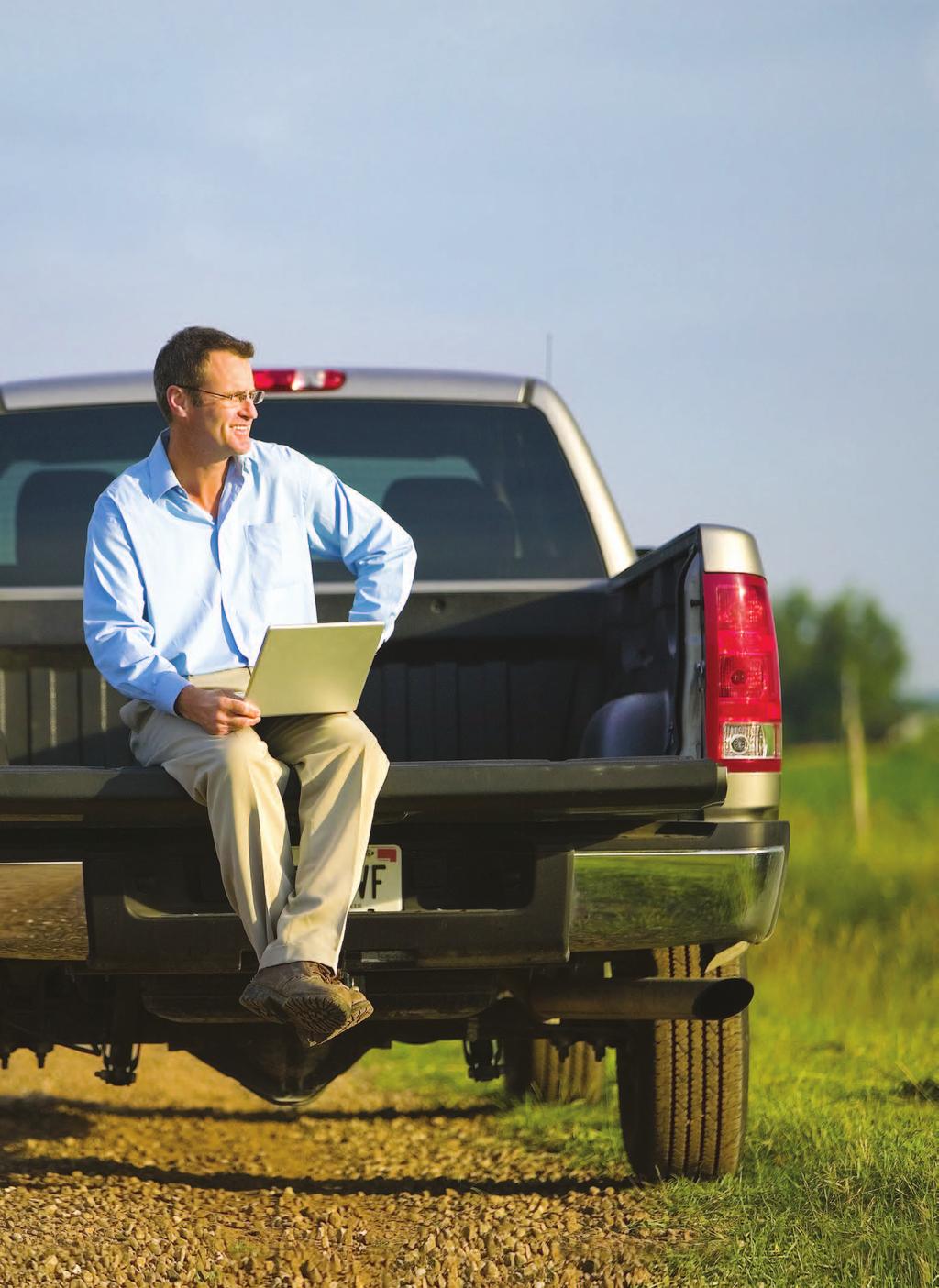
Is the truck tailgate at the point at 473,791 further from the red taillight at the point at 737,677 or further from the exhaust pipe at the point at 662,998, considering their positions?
the exhaust pipe at the point at 662,998

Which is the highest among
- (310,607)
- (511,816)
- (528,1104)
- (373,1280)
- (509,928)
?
(310,607)

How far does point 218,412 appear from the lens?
381 centimetres

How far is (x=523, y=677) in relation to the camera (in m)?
4.67

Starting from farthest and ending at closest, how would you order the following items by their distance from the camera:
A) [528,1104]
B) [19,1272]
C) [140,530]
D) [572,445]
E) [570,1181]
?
[528,1104] < [572,445] < [570,1181] < [140,530] < [19,1272]

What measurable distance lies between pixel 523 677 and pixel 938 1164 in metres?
1.63

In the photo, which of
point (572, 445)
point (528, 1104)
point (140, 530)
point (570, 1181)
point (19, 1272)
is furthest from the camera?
point (528, 1104)

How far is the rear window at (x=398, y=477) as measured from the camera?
4742 mm

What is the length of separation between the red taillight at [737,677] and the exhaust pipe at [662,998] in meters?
0.52

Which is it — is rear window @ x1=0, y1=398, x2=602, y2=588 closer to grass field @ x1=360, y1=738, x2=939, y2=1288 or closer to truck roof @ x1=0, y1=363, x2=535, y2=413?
truck roof @ x1=0, y1=363, x2=535, y2=413

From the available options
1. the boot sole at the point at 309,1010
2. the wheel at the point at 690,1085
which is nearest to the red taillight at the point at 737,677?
the wheel at the point at 690,1085

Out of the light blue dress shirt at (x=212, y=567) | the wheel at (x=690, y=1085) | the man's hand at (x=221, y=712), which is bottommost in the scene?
the wheel at (x=690, y=1085)

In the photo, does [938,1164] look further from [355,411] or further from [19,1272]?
[355,411]

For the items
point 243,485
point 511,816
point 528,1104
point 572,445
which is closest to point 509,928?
point 511,816

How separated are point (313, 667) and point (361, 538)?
25.3 inches
